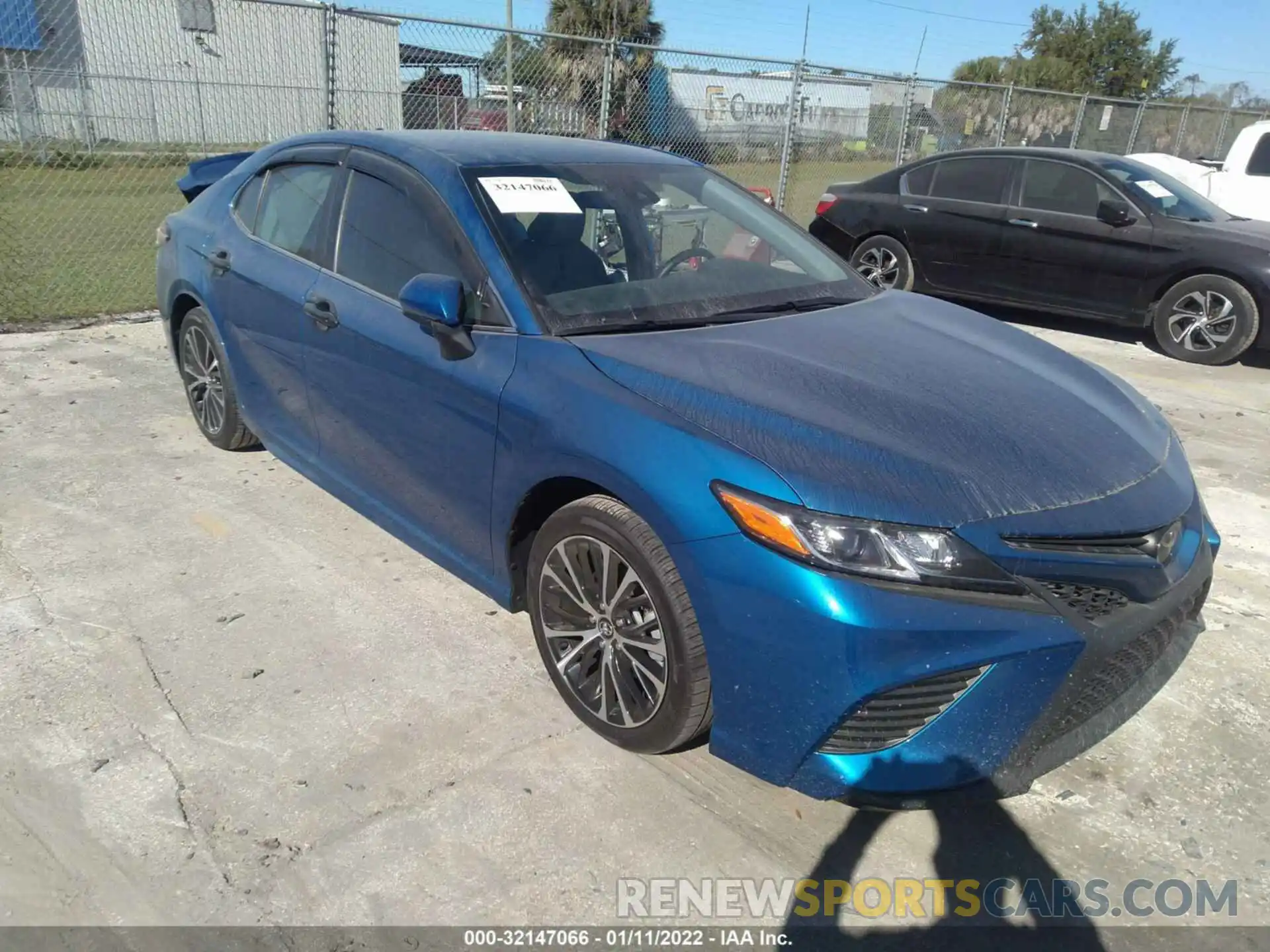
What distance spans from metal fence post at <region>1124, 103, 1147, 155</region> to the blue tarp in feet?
78.7

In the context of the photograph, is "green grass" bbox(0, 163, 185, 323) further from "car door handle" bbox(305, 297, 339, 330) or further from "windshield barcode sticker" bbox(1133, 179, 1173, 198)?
"windshield barcode sticker" bbox(1133, 179, 1173, 198)

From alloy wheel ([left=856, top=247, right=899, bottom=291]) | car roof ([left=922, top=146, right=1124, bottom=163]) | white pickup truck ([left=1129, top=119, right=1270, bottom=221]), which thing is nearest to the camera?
car roof ([left=922, top=146, right=1124, bottom=163])

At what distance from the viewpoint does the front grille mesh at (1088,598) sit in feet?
7.41

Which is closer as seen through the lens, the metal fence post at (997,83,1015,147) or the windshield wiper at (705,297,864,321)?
the windshield wiper at (705,297,864,321)

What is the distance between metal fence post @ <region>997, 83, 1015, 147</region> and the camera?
45.4 feet

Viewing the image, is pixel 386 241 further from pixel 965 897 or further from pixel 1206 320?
pixel 1206 320

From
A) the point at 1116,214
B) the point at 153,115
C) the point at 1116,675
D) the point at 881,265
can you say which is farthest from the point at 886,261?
the point at 153,115

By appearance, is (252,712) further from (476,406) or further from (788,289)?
(788,289)

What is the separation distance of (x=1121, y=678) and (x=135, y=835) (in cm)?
249

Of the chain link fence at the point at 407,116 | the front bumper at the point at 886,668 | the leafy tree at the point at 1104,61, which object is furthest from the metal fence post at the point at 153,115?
the leafy tree at the point at 1104,61

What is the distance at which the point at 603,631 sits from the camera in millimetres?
2701

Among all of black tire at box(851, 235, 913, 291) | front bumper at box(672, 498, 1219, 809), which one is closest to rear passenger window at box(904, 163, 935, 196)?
black tire at box(851, 235, 913, 291)

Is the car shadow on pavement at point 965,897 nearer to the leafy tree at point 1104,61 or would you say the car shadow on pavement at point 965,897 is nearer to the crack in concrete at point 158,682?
the crack in concrete at point 158,682

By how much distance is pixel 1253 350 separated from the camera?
25.3 feet
